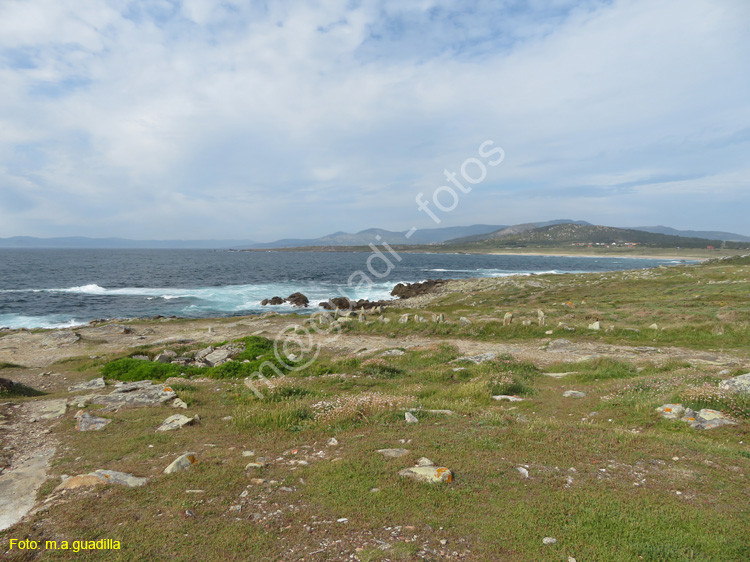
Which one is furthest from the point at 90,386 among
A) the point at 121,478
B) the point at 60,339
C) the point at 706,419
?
the point at 706,419

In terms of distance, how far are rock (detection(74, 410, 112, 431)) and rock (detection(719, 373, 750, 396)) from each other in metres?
19.4

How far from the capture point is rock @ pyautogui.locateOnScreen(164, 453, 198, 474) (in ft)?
26.6

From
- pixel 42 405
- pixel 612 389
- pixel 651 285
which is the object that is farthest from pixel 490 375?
pixel 651 285

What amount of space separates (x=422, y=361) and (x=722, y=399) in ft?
41.3

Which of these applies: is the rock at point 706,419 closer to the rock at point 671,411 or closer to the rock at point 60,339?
the rock at point 671,411

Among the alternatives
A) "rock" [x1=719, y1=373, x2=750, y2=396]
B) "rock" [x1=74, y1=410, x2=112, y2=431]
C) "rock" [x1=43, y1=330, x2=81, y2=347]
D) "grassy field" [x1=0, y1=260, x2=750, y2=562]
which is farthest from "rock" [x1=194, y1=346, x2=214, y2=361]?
"rock" [x1=719, y1=373, x2=750, y2=396]

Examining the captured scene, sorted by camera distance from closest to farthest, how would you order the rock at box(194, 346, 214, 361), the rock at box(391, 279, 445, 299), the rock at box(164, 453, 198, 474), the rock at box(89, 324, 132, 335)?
the rock at box(164, 453, 198, 474) < the rock at box(194, 346, 214, 361) < the rock at box(89, 324, 132, 335) < the rock at box(391, 279, 445, 299)

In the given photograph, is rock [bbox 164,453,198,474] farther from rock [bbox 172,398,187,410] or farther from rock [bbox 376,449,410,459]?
rock [bbox 172,398,187,410]

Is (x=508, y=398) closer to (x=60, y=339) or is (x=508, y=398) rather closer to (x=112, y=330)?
(x=60, y=339)

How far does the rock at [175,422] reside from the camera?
11.0 metres

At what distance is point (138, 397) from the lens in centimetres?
1426

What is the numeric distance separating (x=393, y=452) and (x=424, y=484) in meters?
1.44

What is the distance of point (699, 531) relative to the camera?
18.4ft

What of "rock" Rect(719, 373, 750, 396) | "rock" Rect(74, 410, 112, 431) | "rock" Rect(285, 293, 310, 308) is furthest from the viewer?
"rock" Rect(285, 293, 310, 308)
